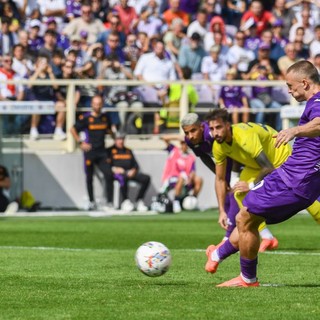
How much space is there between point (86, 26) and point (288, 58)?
16.7 feet

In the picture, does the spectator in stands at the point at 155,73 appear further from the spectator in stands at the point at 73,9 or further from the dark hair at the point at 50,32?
the spectator in stands at the point at 73,9

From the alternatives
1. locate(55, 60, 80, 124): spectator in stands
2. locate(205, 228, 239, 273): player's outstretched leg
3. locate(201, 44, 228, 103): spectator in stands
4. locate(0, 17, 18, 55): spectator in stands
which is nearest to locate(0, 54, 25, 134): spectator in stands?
locate(0, 17, 18, 55): spectator in stands

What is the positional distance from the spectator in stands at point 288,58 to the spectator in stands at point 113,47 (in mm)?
3909

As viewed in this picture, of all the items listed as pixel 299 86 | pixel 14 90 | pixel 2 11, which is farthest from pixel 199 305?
pixel 2 11

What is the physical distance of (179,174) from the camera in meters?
25.5

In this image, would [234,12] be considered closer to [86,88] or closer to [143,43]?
[143,43]

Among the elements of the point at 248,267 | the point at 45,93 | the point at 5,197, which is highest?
the point at 248,267

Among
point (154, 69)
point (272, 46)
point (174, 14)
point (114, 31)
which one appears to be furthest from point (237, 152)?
point (174, 14)

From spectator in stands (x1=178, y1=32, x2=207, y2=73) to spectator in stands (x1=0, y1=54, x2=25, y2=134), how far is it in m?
4.17

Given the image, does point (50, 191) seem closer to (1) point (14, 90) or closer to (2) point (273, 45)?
(1) point (14, 90)

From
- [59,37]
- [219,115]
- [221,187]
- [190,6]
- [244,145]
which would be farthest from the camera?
[190,6]

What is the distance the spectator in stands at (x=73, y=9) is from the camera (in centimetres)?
2803

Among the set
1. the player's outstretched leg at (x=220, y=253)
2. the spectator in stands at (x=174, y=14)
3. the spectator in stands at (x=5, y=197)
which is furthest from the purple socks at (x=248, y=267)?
the spectator in stands at (x=174, y=14)

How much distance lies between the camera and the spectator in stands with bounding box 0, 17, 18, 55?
1027 inches
